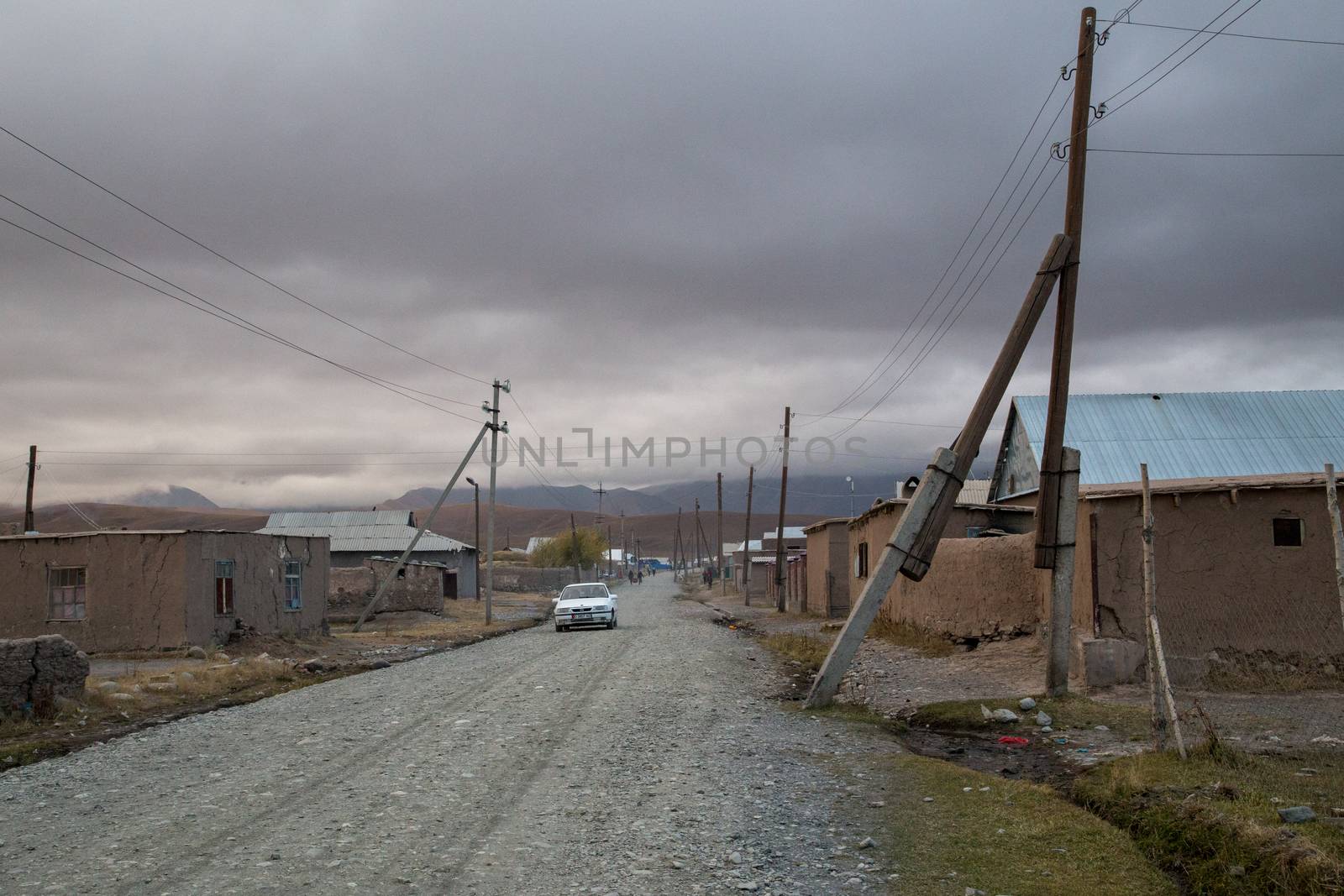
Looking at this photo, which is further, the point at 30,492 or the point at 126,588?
the point at 30,492

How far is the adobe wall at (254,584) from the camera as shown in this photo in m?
25.0

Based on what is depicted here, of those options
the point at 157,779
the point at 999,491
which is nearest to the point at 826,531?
the point at 999,491

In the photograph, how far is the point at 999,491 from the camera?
35500 mm

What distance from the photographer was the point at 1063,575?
45.1 feet

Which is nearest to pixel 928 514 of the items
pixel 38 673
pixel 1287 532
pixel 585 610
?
pixel 1287 532

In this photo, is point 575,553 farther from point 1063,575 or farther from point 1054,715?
point 1054,715

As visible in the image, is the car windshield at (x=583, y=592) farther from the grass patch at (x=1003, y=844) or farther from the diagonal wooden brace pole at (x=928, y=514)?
the grass patch at (x=1003, y=844)

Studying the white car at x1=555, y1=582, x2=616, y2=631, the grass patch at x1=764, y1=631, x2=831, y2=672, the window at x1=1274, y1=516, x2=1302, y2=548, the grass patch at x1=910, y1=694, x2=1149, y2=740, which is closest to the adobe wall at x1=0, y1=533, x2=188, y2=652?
the white car at x1=555, y1=582, x2=616, y2=631

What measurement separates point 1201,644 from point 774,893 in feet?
32.8

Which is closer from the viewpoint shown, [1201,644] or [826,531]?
[1201,644]

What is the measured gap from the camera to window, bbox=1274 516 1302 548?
547 inches

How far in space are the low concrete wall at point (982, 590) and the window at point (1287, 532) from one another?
142 inches

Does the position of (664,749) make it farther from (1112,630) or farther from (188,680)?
(188,680)

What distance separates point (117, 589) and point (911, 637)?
1860 centimetres
